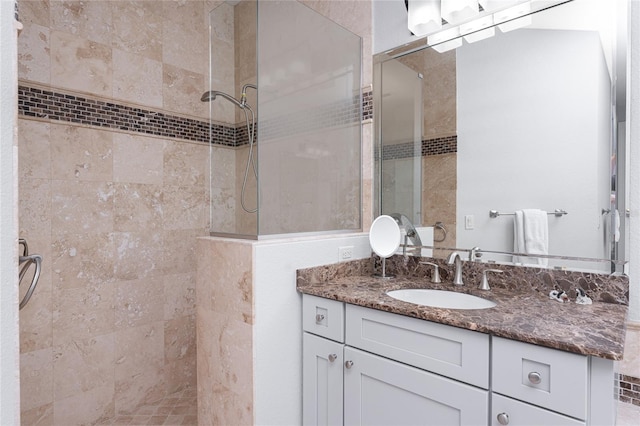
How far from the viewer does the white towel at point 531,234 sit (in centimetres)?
152

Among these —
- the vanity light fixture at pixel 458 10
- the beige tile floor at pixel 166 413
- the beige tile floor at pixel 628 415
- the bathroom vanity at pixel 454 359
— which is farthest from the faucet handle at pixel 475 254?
the beige tile floor at pixel 166 413

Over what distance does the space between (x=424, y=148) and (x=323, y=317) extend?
1.05m

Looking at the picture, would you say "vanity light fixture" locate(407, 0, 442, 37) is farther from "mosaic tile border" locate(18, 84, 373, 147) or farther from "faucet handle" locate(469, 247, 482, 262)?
"faucet handle" locate(469, 247, 482, 262)

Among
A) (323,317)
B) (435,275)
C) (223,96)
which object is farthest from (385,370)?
(223,96)

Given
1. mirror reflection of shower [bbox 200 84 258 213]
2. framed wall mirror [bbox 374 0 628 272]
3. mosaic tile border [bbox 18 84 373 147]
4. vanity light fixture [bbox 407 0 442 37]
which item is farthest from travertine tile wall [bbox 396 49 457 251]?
mirror reflection of shower [bbox 200 84 258 213]

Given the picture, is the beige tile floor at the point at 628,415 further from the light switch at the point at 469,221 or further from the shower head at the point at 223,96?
the shower head at the point at 223,96

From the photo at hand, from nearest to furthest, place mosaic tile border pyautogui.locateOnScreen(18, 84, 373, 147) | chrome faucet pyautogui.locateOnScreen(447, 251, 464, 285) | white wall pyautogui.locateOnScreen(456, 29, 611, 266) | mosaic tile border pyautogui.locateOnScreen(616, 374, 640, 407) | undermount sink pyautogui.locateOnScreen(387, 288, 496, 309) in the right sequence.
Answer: mosaic tile border pyautogui.locateOnScreen(616, 374, 640, 407)
white wall pyautogui.locateOnScreen(456, 29, 611, 266)
undermount sink pyautogui.locateOnScreen(387, 288, 496, 309)
chrome faucet pyautogui.locateOnScreen(447, 251, 464, 285)
mosaic tile border pyautogui.locateOnScreen(18, 84, 373, 147)

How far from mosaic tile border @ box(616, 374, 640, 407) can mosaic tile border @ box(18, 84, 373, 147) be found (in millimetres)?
1692

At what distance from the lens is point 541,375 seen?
1010mm

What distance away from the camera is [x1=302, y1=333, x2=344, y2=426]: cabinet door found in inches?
60.7

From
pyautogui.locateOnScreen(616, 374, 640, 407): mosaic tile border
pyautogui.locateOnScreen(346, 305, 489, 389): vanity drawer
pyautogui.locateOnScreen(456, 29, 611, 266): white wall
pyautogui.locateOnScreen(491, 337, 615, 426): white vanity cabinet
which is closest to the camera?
pyautogui.locateOnScreen(491, 337, 615, 426): white vanity cabinet

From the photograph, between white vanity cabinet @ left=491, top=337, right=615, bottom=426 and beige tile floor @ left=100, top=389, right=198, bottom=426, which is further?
beige tile floor @ left=100, top=389, right=198, bottom=426

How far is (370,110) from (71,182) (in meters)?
1.83

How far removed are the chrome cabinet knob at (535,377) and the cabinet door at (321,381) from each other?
0.73 metres
